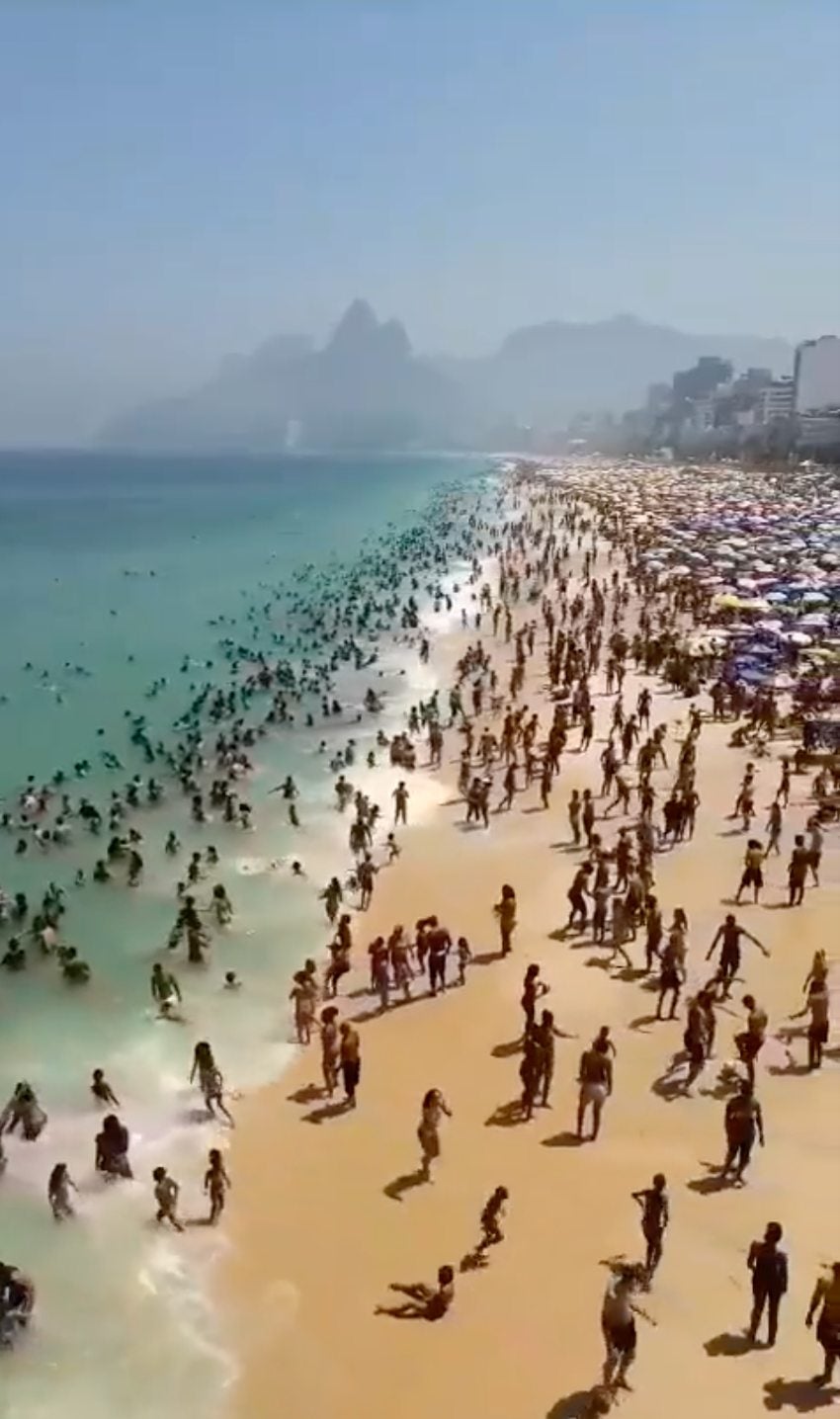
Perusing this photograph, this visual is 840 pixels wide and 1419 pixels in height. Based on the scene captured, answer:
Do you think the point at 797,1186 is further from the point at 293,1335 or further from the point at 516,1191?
the point at 293,1335

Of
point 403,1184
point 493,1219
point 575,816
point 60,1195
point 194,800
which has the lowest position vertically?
point 60,1195

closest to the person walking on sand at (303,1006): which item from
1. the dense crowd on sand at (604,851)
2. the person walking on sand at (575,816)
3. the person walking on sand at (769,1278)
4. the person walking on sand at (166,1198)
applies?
the dense crowd on sand at (604,851)

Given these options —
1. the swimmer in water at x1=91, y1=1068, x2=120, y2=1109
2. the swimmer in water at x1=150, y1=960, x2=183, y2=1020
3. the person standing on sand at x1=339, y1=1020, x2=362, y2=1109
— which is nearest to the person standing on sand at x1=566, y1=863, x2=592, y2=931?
the person standing on sand at x1=339, y1=1020, x2=362, y2=1109

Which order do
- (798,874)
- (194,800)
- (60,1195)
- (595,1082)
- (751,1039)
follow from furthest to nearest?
(194,800), (798,874), (751,1039), (595,1082), (60,1195)

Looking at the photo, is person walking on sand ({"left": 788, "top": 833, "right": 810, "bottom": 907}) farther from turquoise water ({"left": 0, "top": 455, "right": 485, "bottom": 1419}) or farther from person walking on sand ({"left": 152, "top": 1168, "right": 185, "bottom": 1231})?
person walking on sand ({"left": 152, "top": 1168, "right": 185, "bottom": 1231})

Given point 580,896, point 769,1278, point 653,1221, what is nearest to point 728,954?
point 580,896

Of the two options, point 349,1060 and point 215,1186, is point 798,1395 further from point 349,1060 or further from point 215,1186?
point 349,1060

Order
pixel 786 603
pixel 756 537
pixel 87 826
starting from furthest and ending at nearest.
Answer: pixel 756 537 → pixel 786 603 → pixel 87 826

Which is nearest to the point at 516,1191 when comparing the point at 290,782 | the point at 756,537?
the point at 290,782
